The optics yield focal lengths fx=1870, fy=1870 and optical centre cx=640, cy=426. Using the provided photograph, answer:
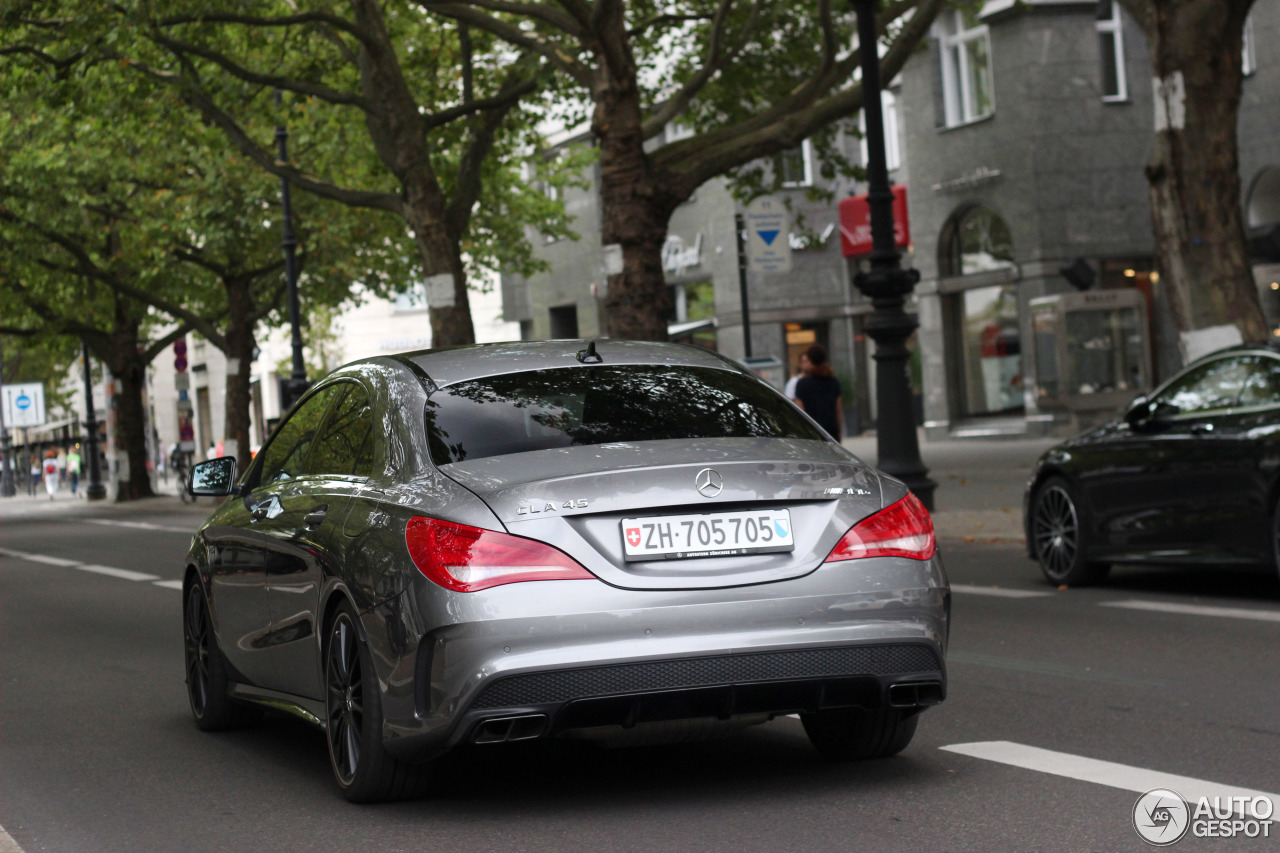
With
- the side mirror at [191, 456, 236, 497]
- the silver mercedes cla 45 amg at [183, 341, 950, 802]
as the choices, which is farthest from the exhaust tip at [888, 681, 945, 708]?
the side mirror at [191, 456, 236, 497]

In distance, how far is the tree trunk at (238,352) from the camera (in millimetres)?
38594

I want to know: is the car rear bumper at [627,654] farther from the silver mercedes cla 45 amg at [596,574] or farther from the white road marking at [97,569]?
the white road marking at [97,569]

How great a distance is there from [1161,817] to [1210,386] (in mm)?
6293

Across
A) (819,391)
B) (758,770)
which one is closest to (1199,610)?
(758,770)

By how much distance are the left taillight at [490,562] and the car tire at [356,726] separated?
499 millimetres

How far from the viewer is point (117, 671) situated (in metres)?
10.1

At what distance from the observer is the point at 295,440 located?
714 centimetres

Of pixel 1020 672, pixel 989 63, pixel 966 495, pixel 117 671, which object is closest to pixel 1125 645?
pixel 1020 672

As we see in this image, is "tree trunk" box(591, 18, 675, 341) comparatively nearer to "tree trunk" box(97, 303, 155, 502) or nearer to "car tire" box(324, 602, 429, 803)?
"car tire" box(324, 602, 429, 803)

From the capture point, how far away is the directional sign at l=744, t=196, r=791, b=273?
25.2 m

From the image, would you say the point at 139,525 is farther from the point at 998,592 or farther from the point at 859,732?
the point at 859,732

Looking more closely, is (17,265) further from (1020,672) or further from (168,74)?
(1020,672)

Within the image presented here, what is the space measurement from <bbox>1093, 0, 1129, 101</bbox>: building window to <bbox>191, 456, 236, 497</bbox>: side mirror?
29.4 m

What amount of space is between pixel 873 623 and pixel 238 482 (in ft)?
11.0
